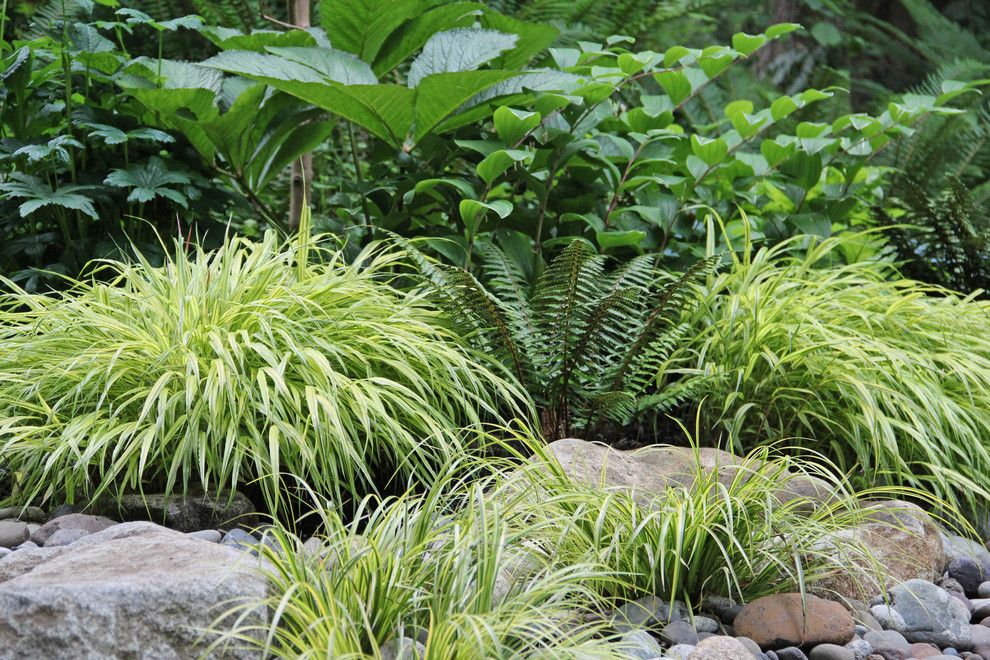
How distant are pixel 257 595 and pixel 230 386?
83cm

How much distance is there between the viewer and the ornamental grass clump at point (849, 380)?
2.85m

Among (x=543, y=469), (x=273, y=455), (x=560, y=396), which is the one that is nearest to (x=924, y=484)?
(x=560, y=396)

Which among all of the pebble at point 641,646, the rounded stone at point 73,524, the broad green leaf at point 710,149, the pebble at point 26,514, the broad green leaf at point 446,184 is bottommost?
the pebble at point 26,514

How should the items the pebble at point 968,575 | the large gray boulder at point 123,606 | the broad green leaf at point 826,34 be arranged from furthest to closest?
the broad green leaf at point 826,34 < the pebble at point 968,575 < the large gray boulder at point 123,606

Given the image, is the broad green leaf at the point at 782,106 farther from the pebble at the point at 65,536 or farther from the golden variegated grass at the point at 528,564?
the pebble at the point at 65,536

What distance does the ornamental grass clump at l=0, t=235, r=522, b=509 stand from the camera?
242cm

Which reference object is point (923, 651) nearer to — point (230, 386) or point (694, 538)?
point (694, 538)

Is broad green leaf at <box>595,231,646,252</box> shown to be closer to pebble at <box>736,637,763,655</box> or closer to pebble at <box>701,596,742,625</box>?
pebble at <box>701,596,742,625</box>

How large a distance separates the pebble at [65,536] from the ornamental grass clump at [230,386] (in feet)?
0.44

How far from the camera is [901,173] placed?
467 centimetres

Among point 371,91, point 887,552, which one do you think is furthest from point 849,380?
point 371,91

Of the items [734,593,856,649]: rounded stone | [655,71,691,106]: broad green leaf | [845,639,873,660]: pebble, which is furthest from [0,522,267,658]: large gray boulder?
[655,71,691,106]: broad green leaf

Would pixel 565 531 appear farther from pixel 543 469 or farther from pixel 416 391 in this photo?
pixel 416 391

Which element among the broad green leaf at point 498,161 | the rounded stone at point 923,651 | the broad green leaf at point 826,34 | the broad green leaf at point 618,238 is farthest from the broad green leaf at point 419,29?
the broad green leaf at point 826,34
